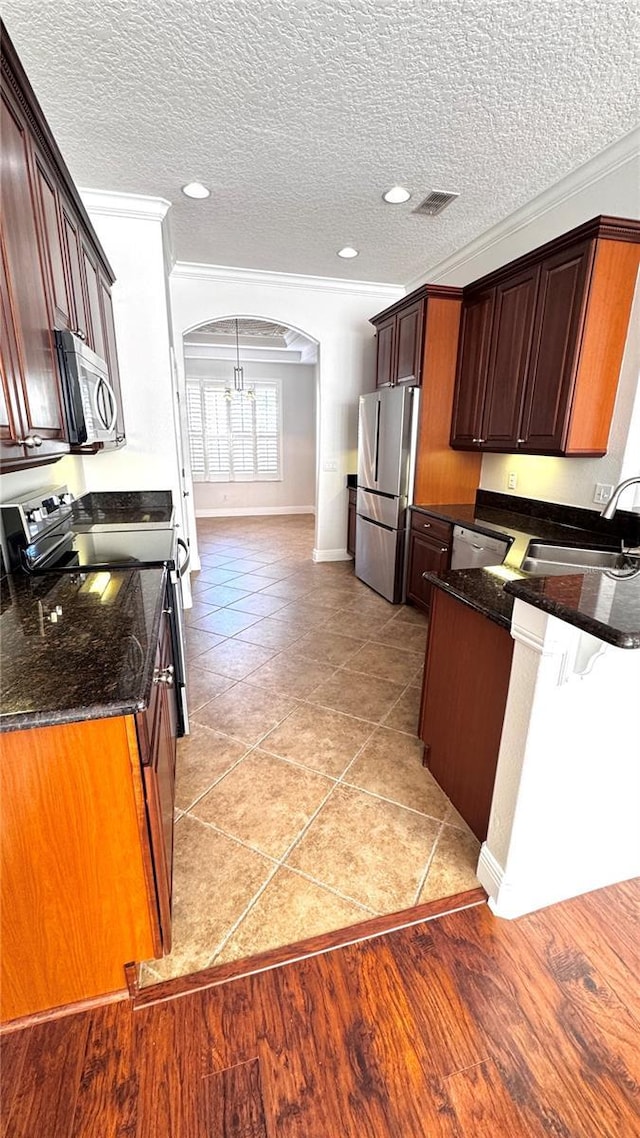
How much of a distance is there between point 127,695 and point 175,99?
271 centimetres

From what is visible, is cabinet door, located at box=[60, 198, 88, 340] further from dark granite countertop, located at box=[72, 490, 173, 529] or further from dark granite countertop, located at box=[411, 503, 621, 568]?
dark granite countertop, located at box=[411, 503, 621, 568]

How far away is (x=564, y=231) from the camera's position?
9.41 feet

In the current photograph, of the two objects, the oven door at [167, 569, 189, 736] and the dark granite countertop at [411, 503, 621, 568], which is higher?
the dark granite countertop at [411, 503, 621, 568]

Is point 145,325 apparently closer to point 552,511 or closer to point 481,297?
point 481,297

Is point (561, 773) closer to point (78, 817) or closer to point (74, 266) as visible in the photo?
point (78, 817)

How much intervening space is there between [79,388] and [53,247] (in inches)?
20.5

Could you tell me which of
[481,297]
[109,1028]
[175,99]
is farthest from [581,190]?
[109,1028]

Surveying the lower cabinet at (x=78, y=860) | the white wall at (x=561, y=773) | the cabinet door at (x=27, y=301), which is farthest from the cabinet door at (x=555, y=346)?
the lower cabinet at (x=78, y=860)

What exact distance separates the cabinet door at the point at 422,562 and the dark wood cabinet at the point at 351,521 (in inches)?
53.7

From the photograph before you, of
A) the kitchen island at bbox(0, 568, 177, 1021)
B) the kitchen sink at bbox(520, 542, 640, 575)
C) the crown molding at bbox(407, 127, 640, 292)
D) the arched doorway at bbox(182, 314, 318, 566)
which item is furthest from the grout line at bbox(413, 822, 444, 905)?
the arched doorway at bbox(182, 314, 318, 566)

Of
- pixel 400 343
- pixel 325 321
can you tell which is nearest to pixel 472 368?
pixel 400 343

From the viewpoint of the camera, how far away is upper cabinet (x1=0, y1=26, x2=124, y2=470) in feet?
4.01

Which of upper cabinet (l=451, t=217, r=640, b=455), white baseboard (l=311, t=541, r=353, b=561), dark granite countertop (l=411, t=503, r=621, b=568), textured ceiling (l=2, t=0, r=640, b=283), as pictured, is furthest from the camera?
white baseboard (l=311, t=541, r=353, b=561)

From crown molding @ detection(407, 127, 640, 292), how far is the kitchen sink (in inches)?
78.3
